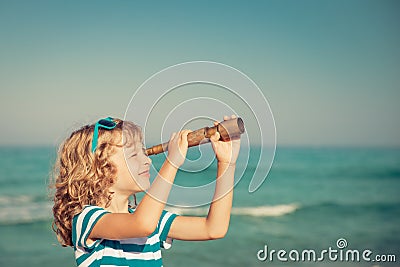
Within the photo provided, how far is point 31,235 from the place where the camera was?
9.39 meters

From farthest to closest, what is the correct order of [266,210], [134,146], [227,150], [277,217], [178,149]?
[266,210] → [277,217] → [134,146] → [227,150] → [178,149]

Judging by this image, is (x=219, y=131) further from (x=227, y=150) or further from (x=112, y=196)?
(x=112, y=196)

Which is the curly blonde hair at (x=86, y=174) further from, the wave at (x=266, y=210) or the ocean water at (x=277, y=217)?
the wave at (x=266, y=210)

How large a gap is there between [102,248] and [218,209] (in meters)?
0.41

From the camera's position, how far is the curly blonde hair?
2.09 m

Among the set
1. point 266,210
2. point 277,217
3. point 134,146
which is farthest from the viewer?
point 266,210

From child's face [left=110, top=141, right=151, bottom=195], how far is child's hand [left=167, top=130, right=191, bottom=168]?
0.76ft

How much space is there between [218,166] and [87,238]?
0.49m

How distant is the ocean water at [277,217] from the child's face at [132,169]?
0.08 metres

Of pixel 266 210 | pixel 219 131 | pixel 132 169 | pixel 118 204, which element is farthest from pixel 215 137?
pixel 266 210

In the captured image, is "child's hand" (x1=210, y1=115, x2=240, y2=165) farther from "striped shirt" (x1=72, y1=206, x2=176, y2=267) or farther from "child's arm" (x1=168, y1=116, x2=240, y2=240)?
"striped shirt" (x1=72, y1=206, x2=176, y2=267)

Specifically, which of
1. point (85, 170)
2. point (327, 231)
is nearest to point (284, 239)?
point (327, 231)

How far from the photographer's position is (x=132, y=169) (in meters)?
2.01

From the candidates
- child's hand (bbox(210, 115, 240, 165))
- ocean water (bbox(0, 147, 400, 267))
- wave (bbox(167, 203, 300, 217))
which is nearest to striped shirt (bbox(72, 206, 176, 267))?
ocean water (bbox(0, 147, 400, 267))
